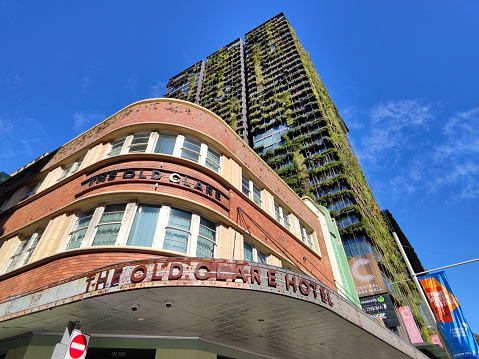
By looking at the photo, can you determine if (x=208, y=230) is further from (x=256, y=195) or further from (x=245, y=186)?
(x=256, y=195)

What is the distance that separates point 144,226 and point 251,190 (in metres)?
6.29

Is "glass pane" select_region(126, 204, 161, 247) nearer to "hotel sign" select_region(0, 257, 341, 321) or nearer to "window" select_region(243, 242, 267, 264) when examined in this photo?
"hotel sign" select_region(0, 257, 341, 321)

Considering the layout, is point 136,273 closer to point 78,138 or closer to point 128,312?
point 128,312

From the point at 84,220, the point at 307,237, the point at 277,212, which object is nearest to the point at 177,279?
the point at 84,220

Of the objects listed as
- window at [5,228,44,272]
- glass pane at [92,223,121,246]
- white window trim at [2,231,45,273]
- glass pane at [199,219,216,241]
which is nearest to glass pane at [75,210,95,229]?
glass pane at [92,223,121,246]

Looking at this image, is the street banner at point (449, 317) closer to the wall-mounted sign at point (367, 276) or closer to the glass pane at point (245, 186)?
the glass pane at point (245, 186)

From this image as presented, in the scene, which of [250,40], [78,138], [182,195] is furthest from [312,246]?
[250,40]

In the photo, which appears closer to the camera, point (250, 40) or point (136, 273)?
point (136, 273)

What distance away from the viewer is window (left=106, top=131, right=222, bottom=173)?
11.4 metres

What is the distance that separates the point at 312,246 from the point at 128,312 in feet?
40.4

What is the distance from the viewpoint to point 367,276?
34.3m

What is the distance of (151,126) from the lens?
469 inches

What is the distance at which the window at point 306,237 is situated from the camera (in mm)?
16389

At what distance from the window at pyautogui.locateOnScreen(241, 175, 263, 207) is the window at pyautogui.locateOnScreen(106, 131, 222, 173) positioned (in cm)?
195
